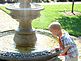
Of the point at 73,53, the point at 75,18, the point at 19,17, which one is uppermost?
the point at 19,17

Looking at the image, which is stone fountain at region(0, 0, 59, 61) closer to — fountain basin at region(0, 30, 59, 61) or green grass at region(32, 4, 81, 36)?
fountain basin at region(0, 30, 59, 61)

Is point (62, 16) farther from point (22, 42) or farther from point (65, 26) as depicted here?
point (22, 42)

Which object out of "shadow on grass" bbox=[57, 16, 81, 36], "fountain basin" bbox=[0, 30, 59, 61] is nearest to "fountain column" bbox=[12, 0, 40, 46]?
"fountain basin" bbox=[0, 30, 59, 61]

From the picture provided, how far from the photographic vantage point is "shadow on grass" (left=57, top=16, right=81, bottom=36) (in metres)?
11.7

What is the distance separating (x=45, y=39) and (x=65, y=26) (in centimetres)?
459

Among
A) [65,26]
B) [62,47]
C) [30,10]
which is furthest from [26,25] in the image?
[65,26]

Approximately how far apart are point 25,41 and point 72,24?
19.5 ft

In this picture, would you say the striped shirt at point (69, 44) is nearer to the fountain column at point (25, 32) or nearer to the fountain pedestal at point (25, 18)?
the fountain pedestal at point (25, 18)

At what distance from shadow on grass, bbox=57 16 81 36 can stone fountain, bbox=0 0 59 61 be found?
329cm

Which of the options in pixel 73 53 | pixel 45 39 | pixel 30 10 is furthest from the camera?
pixel 45 39

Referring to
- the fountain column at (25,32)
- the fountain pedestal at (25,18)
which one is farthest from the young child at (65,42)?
the fountain column at (25,32)

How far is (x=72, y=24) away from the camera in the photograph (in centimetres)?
1333

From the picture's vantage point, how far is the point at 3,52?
6590mm

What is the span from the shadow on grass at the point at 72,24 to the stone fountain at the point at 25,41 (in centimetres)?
329
